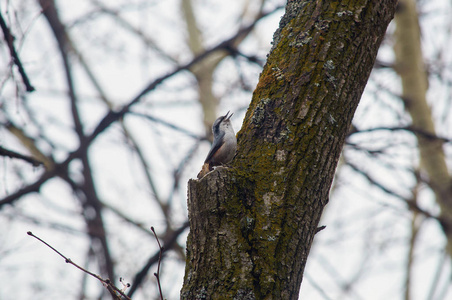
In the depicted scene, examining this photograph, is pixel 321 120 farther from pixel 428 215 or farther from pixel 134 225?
pixel 134 225

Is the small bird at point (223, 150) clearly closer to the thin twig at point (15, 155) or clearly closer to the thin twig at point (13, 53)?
the thin twig at point (15, 155)

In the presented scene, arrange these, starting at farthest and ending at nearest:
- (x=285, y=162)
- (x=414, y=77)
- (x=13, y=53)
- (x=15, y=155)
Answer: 1. (x=414, y=77)
2. (x=15, y=155)
3. (x=13, y=53)
4. (x=285, y=162)

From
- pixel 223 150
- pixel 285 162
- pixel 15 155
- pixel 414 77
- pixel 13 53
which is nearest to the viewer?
pixel 285 162

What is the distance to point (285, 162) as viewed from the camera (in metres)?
2.01

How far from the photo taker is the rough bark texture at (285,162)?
1783 millimetres

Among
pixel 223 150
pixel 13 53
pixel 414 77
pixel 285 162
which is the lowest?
pixel 285 162

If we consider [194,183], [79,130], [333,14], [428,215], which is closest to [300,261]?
[194,183]

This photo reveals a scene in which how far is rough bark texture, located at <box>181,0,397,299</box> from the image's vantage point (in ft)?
5.85

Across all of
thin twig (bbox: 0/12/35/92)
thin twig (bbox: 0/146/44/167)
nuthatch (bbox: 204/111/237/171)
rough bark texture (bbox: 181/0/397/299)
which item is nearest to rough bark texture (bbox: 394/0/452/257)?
nuthatch (bbox: 204/111/237/171)

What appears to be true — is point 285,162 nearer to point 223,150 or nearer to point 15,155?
point 223,150

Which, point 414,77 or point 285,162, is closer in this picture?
point 285,162

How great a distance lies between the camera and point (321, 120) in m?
2.05

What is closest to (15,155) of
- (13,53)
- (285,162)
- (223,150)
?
(13,53)

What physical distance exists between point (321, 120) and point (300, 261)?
656 mm
